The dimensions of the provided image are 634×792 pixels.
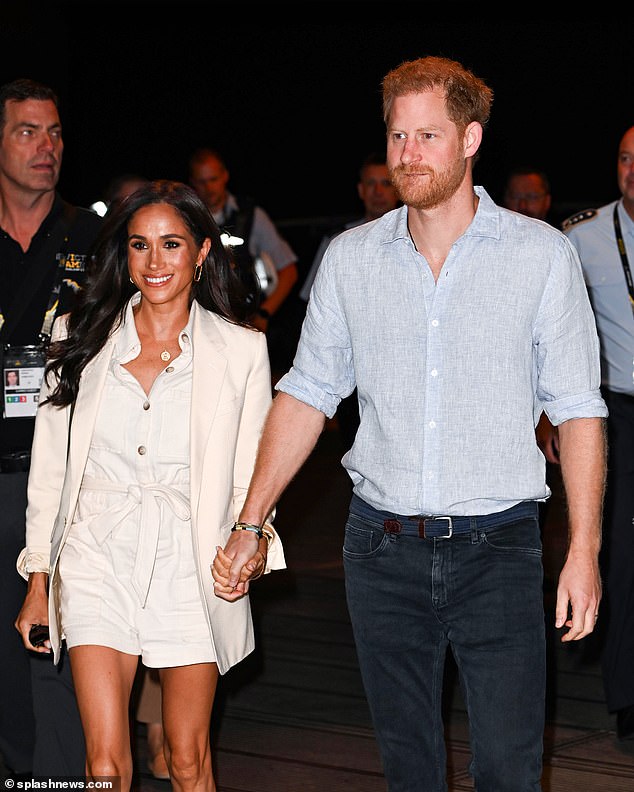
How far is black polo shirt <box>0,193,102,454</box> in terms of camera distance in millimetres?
4043

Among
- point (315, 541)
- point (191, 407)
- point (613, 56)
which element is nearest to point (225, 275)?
point (191, 407)

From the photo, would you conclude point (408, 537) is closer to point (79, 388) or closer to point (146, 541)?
point (146, 541)

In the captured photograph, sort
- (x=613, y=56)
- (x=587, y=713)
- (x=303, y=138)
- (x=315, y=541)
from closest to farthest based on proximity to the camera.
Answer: (x=587, y=713) → (x=315, y=541) → (x=613, y=56) → (x=303, y=138)

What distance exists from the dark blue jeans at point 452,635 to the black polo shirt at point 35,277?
1.44 meters

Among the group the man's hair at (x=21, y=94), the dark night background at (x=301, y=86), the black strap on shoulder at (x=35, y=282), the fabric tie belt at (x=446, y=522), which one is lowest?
the fabric tie belt at (x=446, y=522)

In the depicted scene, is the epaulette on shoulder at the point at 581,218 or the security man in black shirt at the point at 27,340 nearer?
the security man in black shirt at the point at 27,340

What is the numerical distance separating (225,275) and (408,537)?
3.89 feet

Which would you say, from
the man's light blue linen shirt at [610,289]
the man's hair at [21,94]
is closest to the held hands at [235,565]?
the man's hair at [21,94]

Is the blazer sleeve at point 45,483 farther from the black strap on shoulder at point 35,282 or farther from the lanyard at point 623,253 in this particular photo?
the lanyard at point 623,253

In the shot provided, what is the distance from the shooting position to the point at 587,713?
5.02 m

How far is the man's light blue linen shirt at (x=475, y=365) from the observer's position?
284cm

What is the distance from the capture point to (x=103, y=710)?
3189 millimetres

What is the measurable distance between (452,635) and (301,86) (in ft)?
35.3

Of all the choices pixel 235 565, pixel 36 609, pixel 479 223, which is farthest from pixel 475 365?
pixel 36 609
